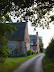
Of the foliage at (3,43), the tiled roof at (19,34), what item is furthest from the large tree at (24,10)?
the tiled roof at (19,34)

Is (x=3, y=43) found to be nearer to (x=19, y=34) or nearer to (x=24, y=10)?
(x=24, y=10)

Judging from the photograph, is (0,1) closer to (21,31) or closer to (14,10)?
(14,10)

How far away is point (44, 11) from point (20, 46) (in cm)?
2588

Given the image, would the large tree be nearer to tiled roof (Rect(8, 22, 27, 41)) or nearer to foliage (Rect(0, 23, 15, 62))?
foliage (Rect(0, 23, 15, 62))

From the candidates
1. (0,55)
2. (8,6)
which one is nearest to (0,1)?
(8,6)

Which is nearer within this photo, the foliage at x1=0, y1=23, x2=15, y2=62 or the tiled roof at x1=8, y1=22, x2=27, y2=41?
the foliage at x1=0, y1=23, x2=15, y2=62

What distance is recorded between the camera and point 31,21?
1216cm

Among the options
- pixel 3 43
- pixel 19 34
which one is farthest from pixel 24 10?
pixel 19 34

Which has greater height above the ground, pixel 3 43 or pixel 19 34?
pixel 19 34

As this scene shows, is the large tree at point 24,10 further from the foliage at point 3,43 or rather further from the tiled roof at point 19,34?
the tiled roof at point 19,34

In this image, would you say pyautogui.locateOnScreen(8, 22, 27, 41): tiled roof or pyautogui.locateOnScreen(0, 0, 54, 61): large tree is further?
pyautogui.locateOnScreen(8, 22, 27, 41): tiled roof

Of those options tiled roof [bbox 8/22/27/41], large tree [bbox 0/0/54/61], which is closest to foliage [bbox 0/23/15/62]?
large tree [bbox 0/0/54/61]

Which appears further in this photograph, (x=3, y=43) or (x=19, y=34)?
(x=19, y=34)

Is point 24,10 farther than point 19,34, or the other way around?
point 19,34
